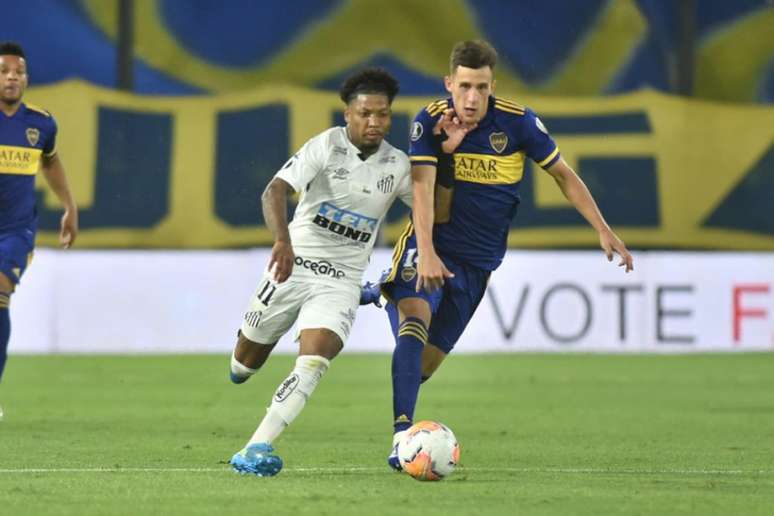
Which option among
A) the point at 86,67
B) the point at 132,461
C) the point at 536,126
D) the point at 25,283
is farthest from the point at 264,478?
the point at 86,67

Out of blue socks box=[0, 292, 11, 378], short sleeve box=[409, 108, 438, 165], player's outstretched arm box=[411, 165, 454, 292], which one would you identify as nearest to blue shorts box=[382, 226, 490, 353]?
player's outstretched arm box=[411, 165, 454, 292]

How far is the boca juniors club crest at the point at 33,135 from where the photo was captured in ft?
33.5

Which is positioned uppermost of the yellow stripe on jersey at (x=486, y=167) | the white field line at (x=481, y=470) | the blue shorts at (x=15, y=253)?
the yellow stripe on jersey at (x=486, y=167)

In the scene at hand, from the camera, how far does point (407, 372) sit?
7859 mm

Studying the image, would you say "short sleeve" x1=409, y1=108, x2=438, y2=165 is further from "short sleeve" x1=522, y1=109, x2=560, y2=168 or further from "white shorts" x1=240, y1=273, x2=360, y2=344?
"white shorts" x1=240, y1=273, x2=360, y2=344

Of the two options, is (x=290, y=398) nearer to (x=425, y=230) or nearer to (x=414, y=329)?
(x=414, y=329)

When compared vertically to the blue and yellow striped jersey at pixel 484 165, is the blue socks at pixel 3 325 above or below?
below

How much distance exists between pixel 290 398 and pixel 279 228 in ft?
2.33

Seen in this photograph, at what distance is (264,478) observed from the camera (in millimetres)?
7250

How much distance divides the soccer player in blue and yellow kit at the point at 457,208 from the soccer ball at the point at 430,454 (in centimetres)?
30

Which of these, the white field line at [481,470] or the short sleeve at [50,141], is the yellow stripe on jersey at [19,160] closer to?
the short sleeve at [50,141]

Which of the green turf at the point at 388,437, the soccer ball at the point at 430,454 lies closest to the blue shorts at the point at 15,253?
the green turf at the point at 388,437

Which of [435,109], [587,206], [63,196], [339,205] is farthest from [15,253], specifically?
[587,206]

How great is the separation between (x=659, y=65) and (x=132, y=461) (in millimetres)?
13081
